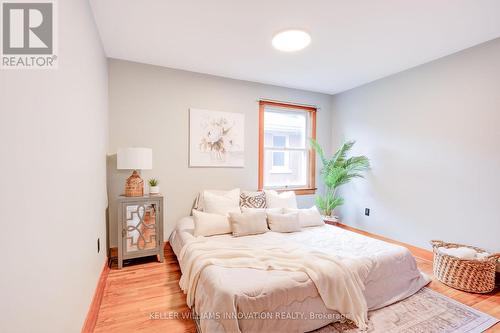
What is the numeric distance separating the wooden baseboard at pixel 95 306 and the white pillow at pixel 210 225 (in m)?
0.97

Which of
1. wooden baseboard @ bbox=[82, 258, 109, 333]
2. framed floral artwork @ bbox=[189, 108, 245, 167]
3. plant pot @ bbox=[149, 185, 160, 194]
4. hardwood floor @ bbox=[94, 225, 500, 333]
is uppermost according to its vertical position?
framed floral artwork @ bbox=[189, 108, 245, 167]

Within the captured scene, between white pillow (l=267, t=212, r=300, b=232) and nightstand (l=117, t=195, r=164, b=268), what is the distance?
4.48ft

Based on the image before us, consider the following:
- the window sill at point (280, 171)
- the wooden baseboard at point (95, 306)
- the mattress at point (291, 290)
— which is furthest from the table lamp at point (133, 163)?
the window sill at point (280, 171)

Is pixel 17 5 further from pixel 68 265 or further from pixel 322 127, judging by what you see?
pixel 322 127

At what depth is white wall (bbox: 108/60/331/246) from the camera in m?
3.05

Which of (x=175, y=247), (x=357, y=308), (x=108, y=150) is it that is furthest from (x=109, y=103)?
(x=357, y=308)

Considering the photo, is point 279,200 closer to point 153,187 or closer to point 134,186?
point 153,187

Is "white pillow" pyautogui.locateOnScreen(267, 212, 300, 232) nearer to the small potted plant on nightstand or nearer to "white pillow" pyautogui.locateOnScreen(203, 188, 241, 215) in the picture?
"white pillow" pyautogui.locateOnScreen(203, 188, 241, 215)

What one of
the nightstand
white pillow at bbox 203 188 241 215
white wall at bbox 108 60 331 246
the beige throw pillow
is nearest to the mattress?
the beige throw pillow

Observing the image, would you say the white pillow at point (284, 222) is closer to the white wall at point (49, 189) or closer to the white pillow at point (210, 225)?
the white pillow at point (210, 225)

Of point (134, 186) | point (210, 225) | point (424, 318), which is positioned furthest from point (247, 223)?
point (424, 318)

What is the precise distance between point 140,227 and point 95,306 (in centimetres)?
99

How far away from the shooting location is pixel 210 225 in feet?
8.63

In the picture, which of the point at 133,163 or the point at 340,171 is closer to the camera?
the point at 133,163
